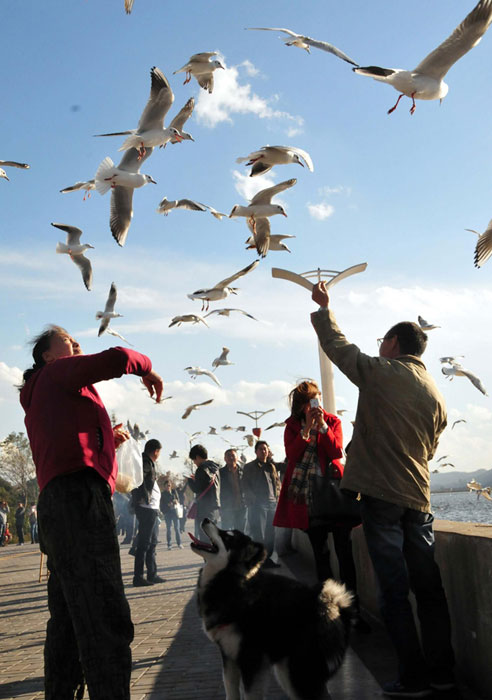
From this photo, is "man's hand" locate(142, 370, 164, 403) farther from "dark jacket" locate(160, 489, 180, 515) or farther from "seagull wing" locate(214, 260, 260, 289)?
"dark jacket" locate(160, 489, 180, 515)

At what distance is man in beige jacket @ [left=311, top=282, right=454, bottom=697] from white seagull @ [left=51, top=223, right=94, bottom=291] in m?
10.6

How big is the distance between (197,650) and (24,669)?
1.34m

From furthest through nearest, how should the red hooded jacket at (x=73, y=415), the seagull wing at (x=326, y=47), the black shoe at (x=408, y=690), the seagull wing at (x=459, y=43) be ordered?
1. the seagull wing at (x=326, y=47)
2. the seagull wing at (x=459, y=43)
3. the black shoe at (x=408, y=690)
4. the red hooded jacket at (x=73, y=415)

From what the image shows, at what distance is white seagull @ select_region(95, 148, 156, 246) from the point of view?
9.98 metres

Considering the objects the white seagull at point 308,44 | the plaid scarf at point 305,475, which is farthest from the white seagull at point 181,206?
the plaid scarf at point 305,475

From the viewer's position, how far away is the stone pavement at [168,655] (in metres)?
4.05

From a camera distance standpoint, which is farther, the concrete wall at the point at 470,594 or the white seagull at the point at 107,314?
the white seagull at the point at 107,314

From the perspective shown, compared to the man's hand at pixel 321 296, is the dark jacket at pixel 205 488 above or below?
below

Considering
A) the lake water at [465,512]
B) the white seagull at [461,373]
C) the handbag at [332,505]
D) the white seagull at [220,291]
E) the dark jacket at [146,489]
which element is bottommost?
the lake water at [465,512]

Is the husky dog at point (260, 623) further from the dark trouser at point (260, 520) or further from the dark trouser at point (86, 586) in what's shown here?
the dark trouser at point (260, 520)

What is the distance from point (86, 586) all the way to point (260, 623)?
1.09 metres

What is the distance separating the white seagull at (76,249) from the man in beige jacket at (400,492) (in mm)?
10593

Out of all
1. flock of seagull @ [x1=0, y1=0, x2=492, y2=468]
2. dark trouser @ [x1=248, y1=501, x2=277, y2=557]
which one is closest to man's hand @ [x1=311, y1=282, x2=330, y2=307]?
flock of seagull @ [x1=0, y1=0, x2=492, y2=468]

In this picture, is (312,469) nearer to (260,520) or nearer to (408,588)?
(408,588)
